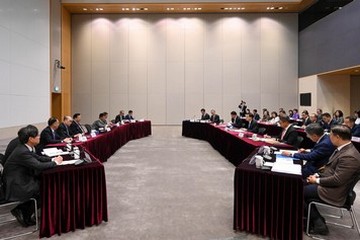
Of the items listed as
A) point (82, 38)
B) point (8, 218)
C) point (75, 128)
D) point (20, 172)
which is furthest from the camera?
point (82, 38)

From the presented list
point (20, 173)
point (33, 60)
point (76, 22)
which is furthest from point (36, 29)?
point (20, 173)

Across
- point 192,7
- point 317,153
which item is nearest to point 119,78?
point 192,7

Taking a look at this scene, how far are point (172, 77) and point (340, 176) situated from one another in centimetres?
1329

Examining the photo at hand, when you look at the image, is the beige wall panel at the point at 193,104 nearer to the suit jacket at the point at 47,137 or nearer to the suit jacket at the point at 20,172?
the suit jacket at the point at 47,137

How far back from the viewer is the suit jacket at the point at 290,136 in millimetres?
4766

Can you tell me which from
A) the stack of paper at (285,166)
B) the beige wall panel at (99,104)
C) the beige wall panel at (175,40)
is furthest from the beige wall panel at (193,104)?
the stack of paper at (285,166)

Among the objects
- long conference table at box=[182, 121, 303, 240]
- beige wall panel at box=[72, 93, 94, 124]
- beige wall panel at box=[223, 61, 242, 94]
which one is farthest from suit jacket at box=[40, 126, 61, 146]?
beige wall panel at box=[223, 61, 242, 94]

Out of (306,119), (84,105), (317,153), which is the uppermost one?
(84,105)

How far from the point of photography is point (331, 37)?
38.2 feet

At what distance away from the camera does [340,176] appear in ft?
8.36

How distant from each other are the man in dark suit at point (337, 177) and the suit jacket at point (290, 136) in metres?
1.91

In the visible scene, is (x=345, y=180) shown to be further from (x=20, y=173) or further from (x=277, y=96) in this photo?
(x=277, y=96)

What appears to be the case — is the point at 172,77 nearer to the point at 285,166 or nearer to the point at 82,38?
the point at 82,38

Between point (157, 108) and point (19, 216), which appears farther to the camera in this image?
point (157, 108)
